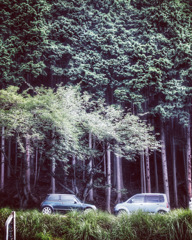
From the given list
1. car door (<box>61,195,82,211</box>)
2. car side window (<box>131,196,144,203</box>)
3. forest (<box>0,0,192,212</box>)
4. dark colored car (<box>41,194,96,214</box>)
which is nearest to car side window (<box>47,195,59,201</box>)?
dark colored car (<box>41,194,96,214</box>)

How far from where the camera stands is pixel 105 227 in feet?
22.9

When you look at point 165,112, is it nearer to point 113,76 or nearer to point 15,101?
point 113,76

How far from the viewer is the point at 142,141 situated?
12789 millimetres

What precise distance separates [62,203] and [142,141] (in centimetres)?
586

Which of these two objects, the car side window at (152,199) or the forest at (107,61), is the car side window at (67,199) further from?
the car side window at (152,199)

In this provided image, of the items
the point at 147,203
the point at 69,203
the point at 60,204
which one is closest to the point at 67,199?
the point at 69,203

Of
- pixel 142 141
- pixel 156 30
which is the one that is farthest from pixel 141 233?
pixel 156 30

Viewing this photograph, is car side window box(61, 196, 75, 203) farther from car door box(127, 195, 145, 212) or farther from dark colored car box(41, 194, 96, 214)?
car door box(127, 195, 145, 212)

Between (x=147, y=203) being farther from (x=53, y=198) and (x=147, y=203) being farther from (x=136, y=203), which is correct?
(x=53, y=198)

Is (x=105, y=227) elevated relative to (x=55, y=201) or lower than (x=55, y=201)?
elevated

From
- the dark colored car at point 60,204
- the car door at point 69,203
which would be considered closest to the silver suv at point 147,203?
the car door at point 69,203

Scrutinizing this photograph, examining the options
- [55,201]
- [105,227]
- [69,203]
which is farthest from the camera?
[55,201]

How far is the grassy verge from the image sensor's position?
643 cm

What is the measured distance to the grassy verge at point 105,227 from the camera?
6434mm
